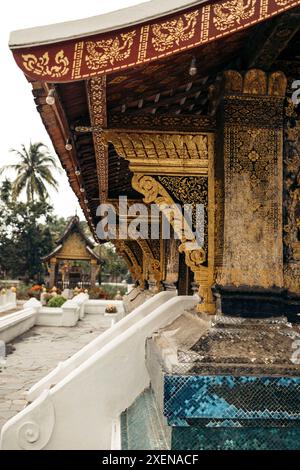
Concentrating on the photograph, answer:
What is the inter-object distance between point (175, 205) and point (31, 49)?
5.50ft

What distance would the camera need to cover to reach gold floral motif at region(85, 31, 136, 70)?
8.51 ft

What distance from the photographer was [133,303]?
13195 mm

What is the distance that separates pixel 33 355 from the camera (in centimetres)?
1368

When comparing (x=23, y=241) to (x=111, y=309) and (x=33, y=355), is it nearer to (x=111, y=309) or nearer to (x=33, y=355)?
(x=111, y=309)

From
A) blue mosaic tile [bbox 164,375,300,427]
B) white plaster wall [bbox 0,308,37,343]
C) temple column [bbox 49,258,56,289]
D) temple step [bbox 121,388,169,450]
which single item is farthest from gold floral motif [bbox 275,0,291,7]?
temple column [bbox 49,258,56,289]

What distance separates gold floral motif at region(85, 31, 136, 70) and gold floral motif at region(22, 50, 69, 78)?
0.14 metres

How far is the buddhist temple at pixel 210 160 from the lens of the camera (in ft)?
8.61

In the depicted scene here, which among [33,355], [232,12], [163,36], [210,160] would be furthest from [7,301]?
[232,12]

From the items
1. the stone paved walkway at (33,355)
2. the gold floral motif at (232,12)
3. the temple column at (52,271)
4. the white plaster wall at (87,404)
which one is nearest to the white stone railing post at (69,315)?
the stone paved walkway at (33,355)

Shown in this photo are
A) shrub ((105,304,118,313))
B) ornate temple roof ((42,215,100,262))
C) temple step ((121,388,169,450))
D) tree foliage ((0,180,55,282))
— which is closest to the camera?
temple step ((121,388,169,450))

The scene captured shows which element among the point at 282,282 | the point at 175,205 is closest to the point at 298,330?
the point at 282,282

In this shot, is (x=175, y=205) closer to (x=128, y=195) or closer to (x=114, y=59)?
(x=114, y=59)

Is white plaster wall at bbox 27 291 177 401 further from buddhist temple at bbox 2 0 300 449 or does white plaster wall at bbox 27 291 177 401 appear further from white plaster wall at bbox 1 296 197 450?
buddhist temple at bbox 2 0 300 449

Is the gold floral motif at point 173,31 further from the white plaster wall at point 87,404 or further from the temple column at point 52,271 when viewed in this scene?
the temple column at point 52,271
